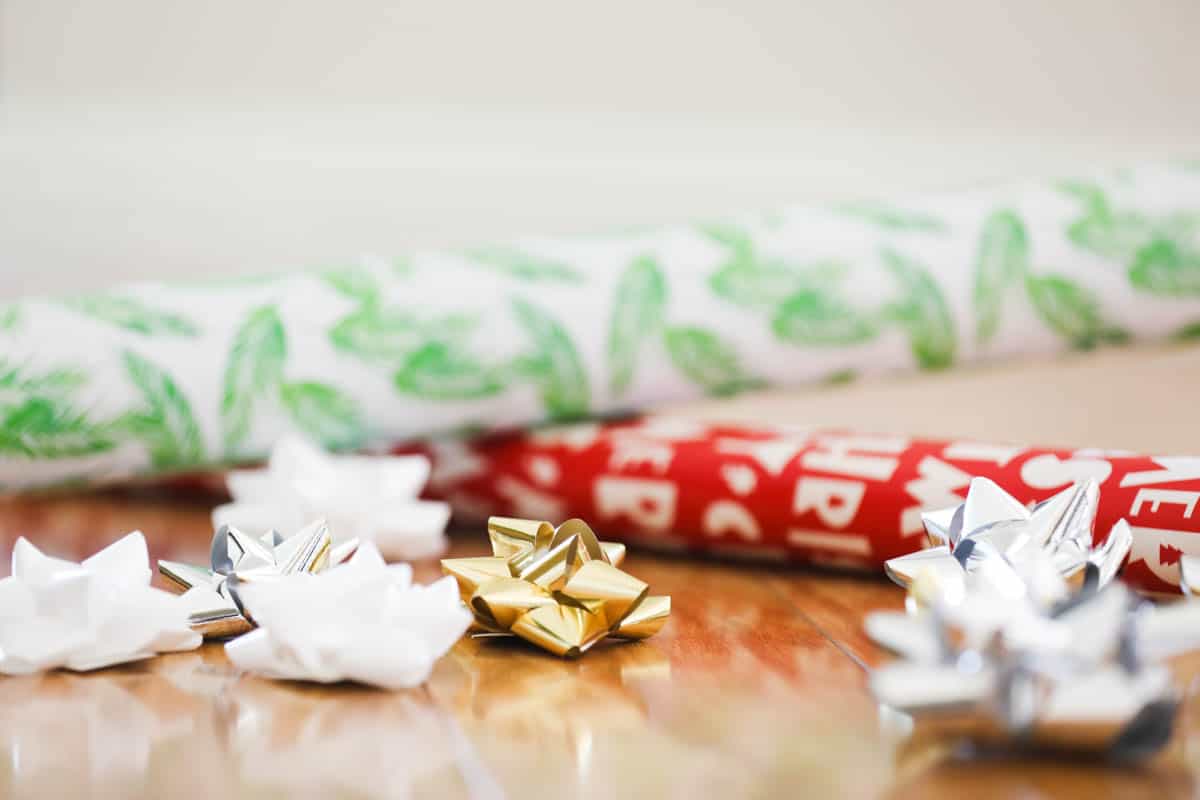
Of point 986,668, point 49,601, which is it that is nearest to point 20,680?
point 49,601

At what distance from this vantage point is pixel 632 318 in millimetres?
821

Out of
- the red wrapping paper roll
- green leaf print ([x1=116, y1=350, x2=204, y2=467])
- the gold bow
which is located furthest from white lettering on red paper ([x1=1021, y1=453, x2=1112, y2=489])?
green leaf print ([x1=116, y1=350, x2=204, y2=467])

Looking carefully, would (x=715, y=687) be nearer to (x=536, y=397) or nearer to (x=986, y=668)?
(x=986, y=668)

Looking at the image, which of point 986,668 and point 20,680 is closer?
point 986,668

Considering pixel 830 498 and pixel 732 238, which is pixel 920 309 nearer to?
pixel 732 238

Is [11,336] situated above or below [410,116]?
below

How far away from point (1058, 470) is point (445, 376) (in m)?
0.42

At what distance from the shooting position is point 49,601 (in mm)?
431

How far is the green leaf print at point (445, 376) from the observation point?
802 millimetres

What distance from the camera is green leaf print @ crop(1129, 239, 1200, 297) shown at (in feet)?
2.71

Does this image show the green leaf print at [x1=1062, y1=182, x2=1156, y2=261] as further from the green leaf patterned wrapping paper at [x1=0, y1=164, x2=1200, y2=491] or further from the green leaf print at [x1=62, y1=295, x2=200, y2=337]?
the green leaf print at [x1=62, y1=295, x2=200, y2=337]

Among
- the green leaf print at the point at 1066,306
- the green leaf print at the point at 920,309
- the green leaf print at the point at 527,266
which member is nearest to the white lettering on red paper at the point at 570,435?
the green leaf print at the point at 527,266

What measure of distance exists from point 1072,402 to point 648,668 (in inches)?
35.1

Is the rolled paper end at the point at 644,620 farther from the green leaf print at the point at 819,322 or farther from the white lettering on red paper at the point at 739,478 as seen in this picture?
the green leaf print at the point at 819,322
